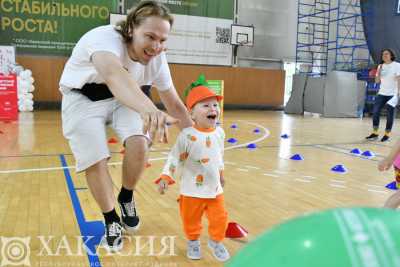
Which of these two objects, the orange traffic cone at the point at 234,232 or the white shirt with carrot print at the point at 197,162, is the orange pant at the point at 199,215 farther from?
the orange traffic cone at the point at 234,232

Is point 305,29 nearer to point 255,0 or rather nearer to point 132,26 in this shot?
point 255,0

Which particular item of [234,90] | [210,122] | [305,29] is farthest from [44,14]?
[210,122]

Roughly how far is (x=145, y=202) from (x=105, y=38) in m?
1.40

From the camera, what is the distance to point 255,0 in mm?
14625

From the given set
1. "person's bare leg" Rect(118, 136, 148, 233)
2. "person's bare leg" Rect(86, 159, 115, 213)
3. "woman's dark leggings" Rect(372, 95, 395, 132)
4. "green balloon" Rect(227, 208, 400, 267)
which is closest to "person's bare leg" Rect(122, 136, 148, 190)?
"person's bare leg" Rect(118, 136, 148, 233)

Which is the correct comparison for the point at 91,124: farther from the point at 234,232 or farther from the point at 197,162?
the point at 234,232

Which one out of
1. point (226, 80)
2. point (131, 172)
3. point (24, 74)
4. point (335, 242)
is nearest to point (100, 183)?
point (131, 172)

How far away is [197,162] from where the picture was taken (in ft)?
6.84

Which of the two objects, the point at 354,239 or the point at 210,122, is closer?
the point at 354,239

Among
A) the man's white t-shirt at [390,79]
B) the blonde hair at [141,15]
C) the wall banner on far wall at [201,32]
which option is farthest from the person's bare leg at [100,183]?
the wall banner on far wall at [201,32]

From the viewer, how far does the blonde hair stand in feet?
6.42

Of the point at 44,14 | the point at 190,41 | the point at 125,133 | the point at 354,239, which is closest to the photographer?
the point at 354,239

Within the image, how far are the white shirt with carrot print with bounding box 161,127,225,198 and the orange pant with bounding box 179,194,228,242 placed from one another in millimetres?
38

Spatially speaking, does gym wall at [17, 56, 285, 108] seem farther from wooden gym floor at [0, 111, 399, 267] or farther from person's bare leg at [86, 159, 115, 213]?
person's bare leg at [86, 159, 115, 213]
